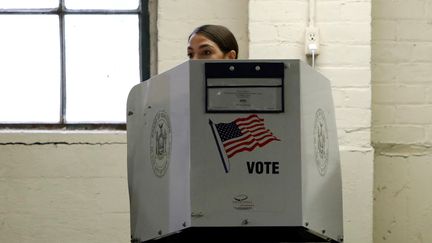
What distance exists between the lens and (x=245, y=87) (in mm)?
1902

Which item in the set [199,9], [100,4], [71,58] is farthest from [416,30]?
[71,58]

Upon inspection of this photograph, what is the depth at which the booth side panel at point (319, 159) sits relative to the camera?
6.24 feet

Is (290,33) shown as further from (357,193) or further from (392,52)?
(357,193)

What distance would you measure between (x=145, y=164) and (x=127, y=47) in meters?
1.39

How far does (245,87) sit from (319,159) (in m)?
0.23

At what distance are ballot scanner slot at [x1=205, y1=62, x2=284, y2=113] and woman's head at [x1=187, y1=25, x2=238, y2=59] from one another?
452mm

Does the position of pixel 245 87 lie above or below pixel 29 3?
below

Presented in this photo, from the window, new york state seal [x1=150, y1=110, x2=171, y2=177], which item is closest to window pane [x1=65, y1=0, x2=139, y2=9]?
the window

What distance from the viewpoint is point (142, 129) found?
2.06 m

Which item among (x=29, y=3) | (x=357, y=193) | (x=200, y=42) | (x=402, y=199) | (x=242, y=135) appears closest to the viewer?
(x=242, y=135)

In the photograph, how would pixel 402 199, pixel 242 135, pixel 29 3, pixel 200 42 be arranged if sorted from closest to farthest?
pixel 242 135, pixel 200 42, pixel 402 199, pixel 29 3

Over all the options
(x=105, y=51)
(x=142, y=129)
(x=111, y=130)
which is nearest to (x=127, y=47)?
(x=105, y=51)

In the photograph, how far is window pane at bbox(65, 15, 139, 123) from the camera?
132 inches

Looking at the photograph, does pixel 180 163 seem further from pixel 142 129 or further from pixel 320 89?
pixel 320 89
